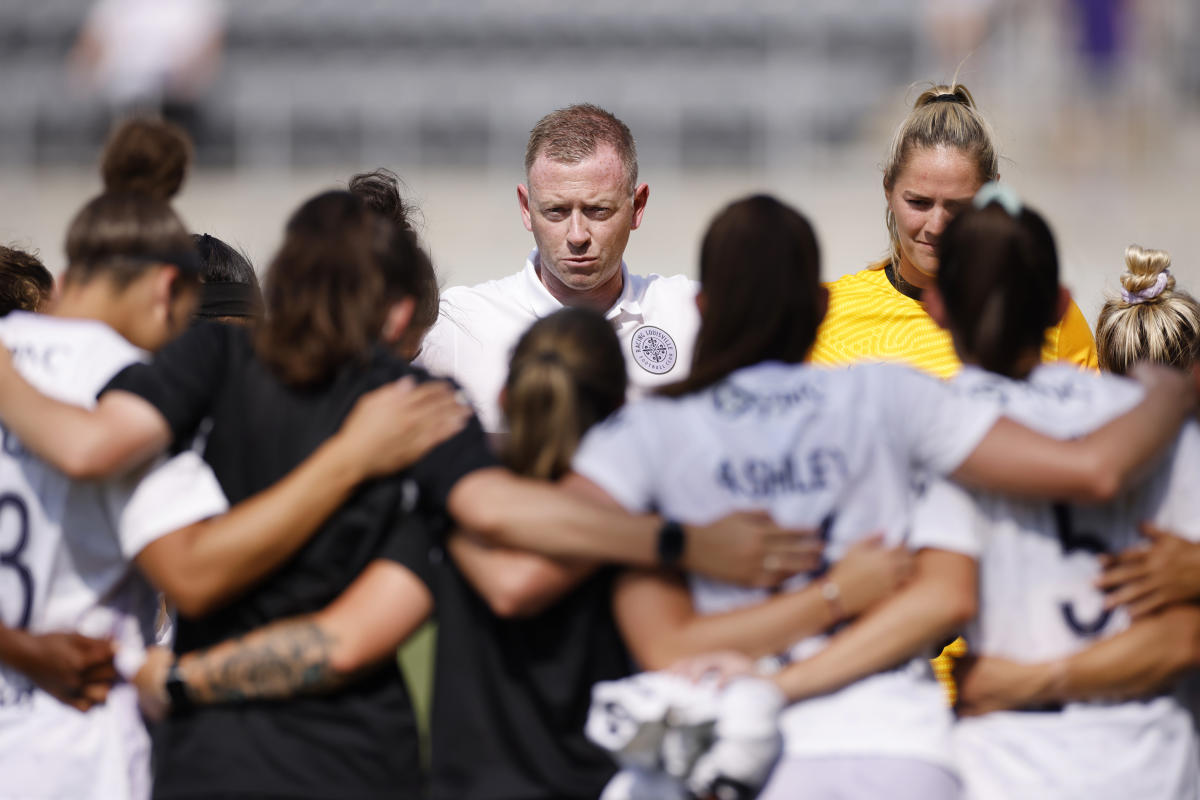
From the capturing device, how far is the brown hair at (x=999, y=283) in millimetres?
2943

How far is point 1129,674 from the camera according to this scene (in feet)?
9.48

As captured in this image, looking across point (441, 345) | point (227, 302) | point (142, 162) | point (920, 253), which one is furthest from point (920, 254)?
point (142, 162)

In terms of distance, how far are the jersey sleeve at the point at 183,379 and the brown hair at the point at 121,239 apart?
0.29 meters

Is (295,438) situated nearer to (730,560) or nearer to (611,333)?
(611,333)

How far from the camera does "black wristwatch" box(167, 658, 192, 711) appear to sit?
290 cm

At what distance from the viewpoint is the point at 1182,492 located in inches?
118

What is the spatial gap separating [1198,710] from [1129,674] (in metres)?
0.34

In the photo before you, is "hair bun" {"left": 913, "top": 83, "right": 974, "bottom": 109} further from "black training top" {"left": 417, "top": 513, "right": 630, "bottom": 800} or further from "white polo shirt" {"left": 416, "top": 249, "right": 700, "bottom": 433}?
"black training top" {"left": 417, "top": 513, "right": 630, "bottom": 800}

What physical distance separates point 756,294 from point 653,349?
2.23 m

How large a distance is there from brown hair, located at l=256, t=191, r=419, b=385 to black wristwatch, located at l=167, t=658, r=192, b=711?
0.63 metres

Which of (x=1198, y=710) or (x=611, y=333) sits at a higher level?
(x=611, y=333)

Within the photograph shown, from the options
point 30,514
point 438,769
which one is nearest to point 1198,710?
point 438,769

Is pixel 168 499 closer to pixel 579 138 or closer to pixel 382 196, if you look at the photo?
pixel 382 196

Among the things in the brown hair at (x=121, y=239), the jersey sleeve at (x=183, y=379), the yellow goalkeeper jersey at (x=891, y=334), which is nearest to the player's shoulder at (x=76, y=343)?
the brown hair at (x=121, y=239)
